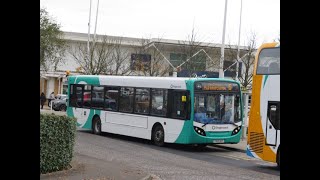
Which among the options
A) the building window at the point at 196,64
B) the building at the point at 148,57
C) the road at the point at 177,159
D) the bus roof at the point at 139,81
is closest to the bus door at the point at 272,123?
the road at the point at 177,159

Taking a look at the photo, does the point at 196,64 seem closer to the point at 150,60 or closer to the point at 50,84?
the point at 150,60

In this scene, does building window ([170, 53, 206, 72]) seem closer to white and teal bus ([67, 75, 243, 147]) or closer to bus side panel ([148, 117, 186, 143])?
white and teal bus ([67, 75, 243, 147])

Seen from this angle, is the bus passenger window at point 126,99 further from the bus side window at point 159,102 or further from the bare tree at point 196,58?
the bare tree at point 196,58

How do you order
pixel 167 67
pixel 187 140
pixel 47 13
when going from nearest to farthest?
pixel 187 140 → pixel 47 13 → pixel 167 67

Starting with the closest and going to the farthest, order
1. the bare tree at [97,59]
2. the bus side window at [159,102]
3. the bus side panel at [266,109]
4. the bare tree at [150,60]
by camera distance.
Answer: the bus side panel at [266,109] < the bus side window at [159,102] < the bare tree at [97,59] < the bare tree at [150,60]

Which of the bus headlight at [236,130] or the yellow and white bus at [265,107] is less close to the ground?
the yellow and white bus at [265,107]

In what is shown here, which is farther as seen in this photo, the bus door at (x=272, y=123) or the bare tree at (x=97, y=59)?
the bare tree at (x=97, y=59)

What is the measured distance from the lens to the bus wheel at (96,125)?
2319 centimetres
